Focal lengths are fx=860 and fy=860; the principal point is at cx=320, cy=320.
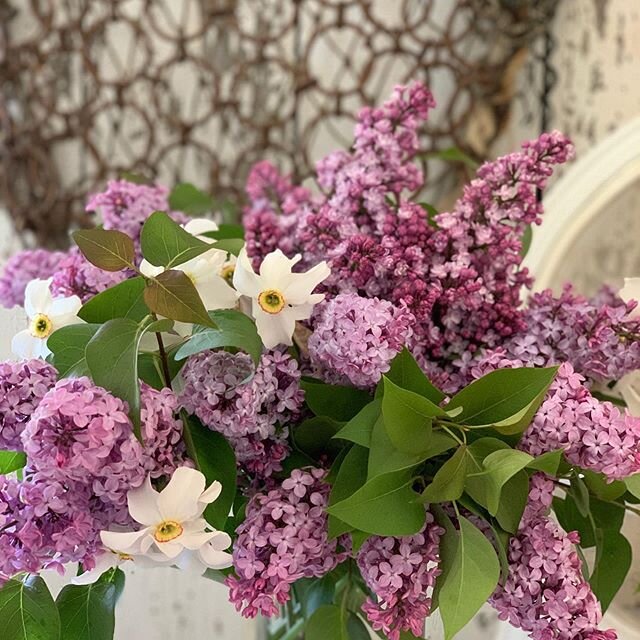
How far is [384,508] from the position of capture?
37cm

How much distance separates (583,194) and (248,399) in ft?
1.91

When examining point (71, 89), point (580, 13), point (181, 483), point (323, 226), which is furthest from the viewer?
point (71, 89)

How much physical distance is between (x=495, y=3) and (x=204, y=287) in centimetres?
86

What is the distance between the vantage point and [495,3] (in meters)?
1.12

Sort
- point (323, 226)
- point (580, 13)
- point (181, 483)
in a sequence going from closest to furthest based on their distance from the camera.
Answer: point (181, 483) < point (323, 226) < point (580, 13)

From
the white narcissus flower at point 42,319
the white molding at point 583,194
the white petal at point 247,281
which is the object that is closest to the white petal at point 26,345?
the white narcissus flower at point 42,319

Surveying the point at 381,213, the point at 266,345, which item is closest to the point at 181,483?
the point at 266,345

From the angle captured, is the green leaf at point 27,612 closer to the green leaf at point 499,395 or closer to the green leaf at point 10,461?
the green leaf at point 10,461

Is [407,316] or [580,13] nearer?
[407,316]

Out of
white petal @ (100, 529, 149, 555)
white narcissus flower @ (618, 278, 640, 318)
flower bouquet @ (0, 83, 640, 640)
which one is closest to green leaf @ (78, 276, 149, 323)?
flower bouquet @ (0, 83, 640, 640)

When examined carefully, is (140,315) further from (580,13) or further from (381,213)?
(580,13)

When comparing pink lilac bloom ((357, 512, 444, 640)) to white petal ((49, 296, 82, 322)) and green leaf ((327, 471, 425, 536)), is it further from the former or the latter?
white petal ((49, 296, 82, 322))

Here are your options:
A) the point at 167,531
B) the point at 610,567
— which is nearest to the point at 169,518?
the point at 167,531

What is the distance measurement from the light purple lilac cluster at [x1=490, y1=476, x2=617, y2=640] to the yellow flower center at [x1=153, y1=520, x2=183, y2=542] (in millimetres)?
145
